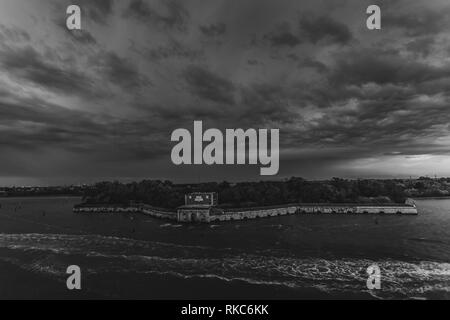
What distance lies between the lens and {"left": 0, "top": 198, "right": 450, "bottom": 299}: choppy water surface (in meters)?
33.1

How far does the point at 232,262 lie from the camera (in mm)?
42500

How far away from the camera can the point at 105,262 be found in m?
43.9

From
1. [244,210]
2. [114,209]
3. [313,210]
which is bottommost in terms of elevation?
[114,209]

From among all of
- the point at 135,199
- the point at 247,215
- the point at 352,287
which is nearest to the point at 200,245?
the point at 352,287

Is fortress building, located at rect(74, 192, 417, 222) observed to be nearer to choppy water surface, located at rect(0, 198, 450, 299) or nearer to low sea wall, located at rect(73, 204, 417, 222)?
low sea wall, located at rect(73, 204, 417, 222)

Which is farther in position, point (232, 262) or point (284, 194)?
point (284, 194)

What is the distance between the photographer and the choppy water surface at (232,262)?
33125mm

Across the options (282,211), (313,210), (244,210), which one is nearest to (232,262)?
(244,210)

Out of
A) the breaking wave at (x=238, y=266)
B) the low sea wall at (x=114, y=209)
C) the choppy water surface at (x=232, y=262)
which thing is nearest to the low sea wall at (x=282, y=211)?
the low sea wall at (x=114, y=209)

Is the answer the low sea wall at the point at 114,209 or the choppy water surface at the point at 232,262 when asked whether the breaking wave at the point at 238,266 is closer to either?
the choppy water surface at the point at 232,262

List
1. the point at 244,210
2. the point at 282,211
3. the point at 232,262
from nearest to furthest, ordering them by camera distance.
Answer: the point at 232,262 → the point at 244,210 → the point at 282,211

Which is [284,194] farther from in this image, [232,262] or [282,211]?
[232,262]
